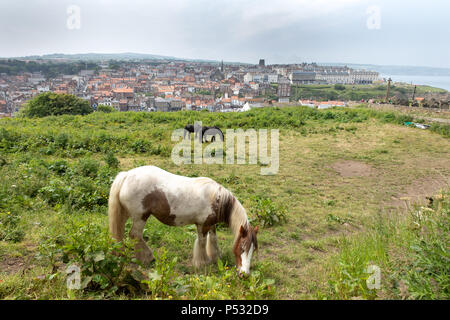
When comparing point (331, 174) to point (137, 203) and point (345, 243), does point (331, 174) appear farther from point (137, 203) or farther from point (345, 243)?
point (137, 203)

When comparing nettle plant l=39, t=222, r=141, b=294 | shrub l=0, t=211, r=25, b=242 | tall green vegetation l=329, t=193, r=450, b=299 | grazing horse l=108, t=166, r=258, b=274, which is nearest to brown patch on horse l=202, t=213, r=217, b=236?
grazing horse l=108, t=166, r=258, b=274

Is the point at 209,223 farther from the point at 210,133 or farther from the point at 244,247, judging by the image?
the point at 210,133

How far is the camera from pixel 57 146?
34.3 ft

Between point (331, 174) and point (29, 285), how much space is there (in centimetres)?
912

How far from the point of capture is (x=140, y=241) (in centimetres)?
414

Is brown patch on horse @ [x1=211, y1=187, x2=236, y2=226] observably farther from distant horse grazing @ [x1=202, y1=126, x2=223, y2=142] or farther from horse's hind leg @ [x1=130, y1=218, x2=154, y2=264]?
distant horse grazing @ [x1=202, y1=126, x2=223, y2=142]

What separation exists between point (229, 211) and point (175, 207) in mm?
816

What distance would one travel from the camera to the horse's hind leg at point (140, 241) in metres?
4.02

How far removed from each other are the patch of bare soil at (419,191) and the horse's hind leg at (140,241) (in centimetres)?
647

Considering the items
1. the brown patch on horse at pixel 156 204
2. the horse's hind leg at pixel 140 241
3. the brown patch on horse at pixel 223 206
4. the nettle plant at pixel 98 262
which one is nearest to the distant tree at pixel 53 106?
the horse's hind leg at pixel 140 241

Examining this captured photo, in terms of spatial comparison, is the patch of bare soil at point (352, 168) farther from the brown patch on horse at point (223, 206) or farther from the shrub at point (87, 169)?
the shrub at point (87, 169)

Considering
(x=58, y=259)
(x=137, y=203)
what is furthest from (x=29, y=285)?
(x=137, y=203)

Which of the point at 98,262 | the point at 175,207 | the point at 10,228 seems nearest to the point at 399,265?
the point at 175,207

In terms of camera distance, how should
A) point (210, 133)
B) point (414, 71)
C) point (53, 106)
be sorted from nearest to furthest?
point (210, 133) < point (53, 106) < point (414, 71)
